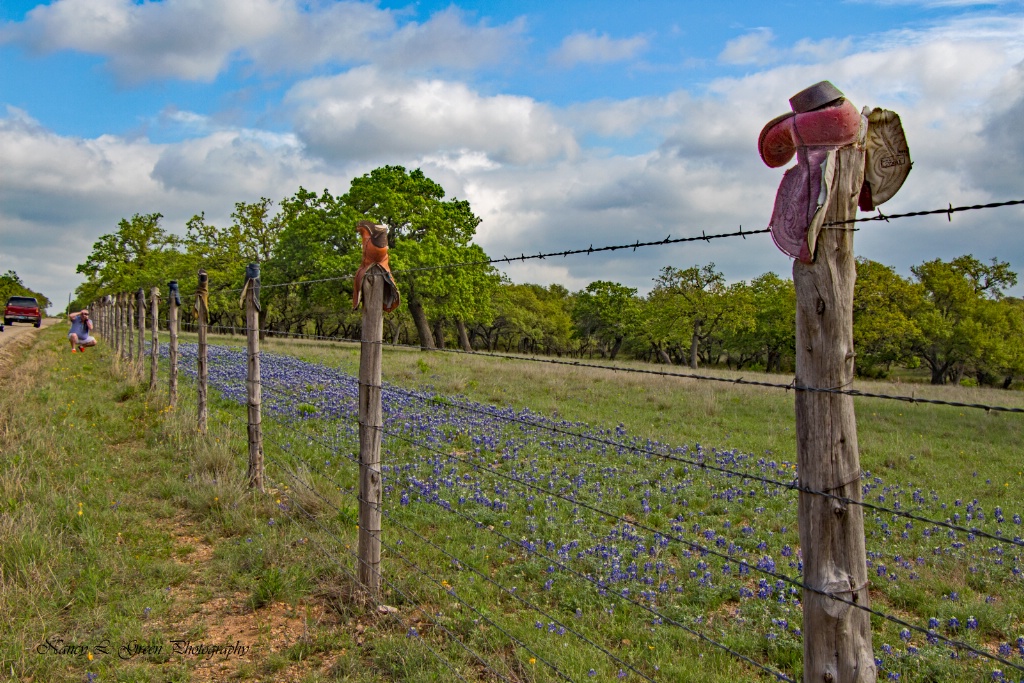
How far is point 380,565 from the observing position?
4590 millimetres

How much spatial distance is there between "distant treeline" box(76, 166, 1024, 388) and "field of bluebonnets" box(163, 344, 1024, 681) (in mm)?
17511

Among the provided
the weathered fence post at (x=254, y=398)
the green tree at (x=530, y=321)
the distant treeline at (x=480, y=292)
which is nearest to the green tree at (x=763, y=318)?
the distant treeline at (x=480, y=292)

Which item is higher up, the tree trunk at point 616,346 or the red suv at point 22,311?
the red suv at point 22,311

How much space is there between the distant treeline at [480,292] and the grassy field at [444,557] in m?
16.6

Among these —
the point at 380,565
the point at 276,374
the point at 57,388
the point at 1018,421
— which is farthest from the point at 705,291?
the point at 380,565

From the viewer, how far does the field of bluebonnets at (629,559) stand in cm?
381

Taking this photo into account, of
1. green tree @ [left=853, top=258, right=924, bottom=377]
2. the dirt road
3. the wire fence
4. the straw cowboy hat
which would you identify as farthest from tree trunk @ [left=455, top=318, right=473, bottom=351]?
the straw cowboy hat

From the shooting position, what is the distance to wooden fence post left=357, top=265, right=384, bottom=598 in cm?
437

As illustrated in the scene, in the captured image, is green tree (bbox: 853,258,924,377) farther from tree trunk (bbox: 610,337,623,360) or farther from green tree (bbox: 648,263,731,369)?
tree trunk (bbox: 610,337,623,360)

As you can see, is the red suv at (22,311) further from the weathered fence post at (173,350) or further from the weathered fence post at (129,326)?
the weathered fence post at (173,350)

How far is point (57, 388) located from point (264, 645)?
10733 millimetres

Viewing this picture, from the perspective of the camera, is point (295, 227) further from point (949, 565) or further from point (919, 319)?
point (919, 319)

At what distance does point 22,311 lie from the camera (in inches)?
1854

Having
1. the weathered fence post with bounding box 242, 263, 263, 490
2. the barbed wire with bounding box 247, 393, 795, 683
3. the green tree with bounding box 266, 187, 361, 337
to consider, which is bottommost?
the barbed wire with bounding box 247, 393, 795, 683
